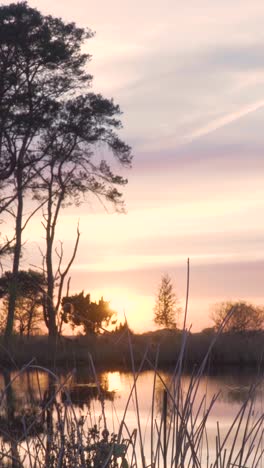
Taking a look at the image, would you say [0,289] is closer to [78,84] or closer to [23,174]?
[23,174]

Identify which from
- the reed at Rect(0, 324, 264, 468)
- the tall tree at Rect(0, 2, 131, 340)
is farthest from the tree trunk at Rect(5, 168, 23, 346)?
the reed at Rect(0, 324, 264, 468)

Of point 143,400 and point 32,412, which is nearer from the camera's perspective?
point 32,412

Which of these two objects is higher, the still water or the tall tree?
the tall tree

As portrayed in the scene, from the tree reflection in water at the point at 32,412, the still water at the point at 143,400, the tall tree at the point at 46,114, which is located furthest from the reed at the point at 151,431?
the tall tree at the point at 46,114

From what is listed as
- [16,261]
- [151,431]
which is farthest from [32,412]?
[16,261]

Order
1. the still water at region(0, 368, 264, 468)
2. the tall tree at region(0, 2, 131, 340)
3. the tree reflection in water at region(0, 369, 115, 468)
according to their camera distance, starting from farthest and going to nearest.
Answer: the tall tree at region(0, 2, 131, 340) → the still water at region(0, 368, 264, 468) → the tree reflection in water at region(0, 369, 115, 468)

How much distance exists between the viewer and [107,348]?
667 inches

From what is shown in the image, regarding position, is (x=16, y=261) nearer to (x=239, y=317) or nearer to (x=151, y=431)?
(x=239, y=317)

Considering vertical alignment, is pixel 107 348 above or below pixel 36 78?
below

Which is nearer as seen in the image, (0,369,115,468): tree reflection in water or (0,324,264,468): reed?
(0,324,264,468): reed

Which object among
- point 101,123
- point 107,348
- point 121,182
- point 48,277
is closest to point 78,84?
point 101,123

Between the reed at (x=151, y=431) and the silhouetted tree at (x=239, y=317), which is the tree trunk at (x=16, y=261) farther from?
the reed at (x=151, y=431)

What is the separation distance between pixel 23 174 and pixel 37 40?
10.5 ft

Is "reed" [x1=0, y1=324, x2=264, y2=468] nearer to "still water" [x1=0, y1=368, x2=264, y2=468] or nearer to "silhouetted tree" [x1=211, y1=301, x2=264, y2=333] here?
"silhouetted tree" [x1=211, y1=301, x2=264, y2=333]
